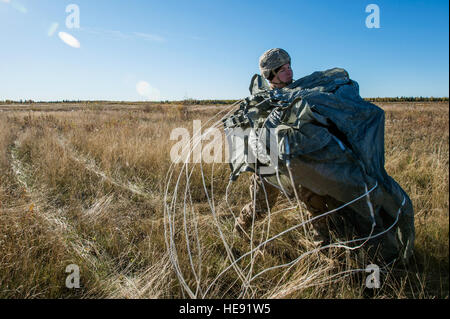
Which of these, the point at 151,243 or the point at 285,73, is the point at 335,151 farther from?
the point at 151,243

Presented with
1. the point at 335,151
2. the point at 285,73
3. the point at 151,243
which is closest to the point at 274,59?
the point at 285,73

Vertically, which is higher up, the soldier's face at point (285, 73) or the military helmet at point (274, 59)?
the military helmet at point (274, 59)

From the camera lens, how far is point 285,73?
2.19 meters

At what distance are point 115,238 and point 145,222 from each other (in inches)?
14.7

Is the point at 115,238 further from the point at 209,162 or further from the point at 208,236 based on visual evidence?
the point at 209,162

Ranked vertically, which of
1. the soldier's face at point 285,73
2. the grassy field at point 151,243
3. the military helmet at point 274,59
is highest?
the military helmet at point 274,59

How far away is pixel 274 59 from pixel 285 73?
15cm

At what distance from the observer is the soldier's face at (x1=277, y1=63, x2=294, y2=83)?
2188 millimetres

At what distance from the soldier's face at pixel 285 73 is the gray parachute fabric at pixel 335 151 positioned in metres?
0.37

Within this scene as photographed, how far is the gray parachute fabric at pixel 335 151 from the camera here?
1.52 meters

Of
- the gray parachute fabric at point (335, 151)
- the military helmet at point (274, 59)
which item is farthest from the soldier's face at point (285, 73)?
the gray parachute fabric at point (335, 151)

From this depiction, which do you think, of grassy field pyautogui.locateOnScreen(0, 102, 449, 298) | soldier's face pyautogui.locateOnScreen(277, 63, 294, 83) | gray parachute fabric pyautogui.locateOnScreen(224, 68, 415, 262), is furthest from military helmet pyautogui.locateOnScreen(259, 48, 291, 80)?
grassy field pyautogui.locateOnScreen(0, 102, 449, 298)

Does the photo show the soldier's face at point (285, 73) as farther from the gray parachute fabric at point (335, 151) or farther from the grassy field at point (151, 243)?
the grassy field at point (151, 243)
